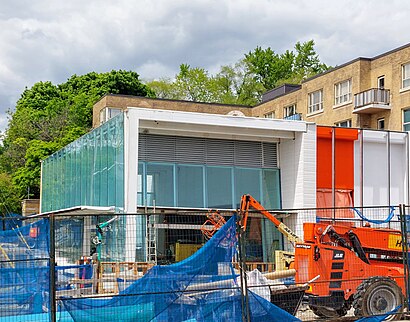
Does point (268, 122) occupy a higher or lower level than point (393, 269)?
higher

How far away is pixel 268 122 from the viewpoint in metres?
27.6

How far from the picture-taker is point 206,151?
27.3m

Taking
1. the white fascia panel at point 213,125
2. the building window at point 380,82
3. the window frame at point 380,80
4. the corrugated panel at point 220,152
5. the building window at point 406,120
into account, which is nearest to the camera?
the white fascia panel at point 213,125

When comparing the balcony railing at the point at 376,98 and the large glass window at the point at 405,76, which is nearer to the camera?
the large glass window at the point at 405,76

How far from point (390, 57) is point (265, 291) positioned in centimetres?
3762

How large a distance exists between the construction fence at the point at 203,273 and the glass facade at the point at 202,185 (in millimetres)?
1977

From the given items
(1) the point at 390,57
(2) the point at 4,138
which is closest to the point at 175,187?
(1) the point at 390,57

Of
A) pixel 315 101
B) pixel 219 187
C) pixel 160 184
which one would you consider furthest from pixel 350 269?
pixel 315 101

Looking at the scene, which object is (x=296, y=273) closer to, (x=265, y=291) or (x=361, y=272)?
(x=361, y=272)

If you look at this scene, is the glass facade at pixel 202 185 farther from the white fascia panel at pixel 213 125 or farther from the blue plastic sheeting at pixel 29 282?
the blue plastic sheeting at pixel 29 282

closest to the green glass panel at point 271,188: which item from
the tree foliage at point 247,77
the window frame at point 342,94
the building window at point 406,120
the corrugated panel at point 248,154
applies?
the corrugated panel at point 248,154

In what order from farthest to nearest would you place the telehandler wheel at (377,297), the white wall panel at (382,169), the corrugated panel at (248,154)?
the white wall panel at (382,169), the corrugated panel at (248,154), the telehandler wheel at (377,297)

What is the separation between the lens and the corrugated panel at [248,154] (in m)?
28.0

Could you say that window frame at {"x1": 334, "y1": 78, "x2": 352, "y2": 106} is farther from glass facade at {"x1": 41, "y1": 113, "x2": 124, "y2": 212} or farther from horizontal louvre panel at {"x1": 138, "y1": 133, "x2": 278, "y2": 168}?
glass facade at {"x1": 41, "y1": 113, "x2": 124, "y2": 212}
